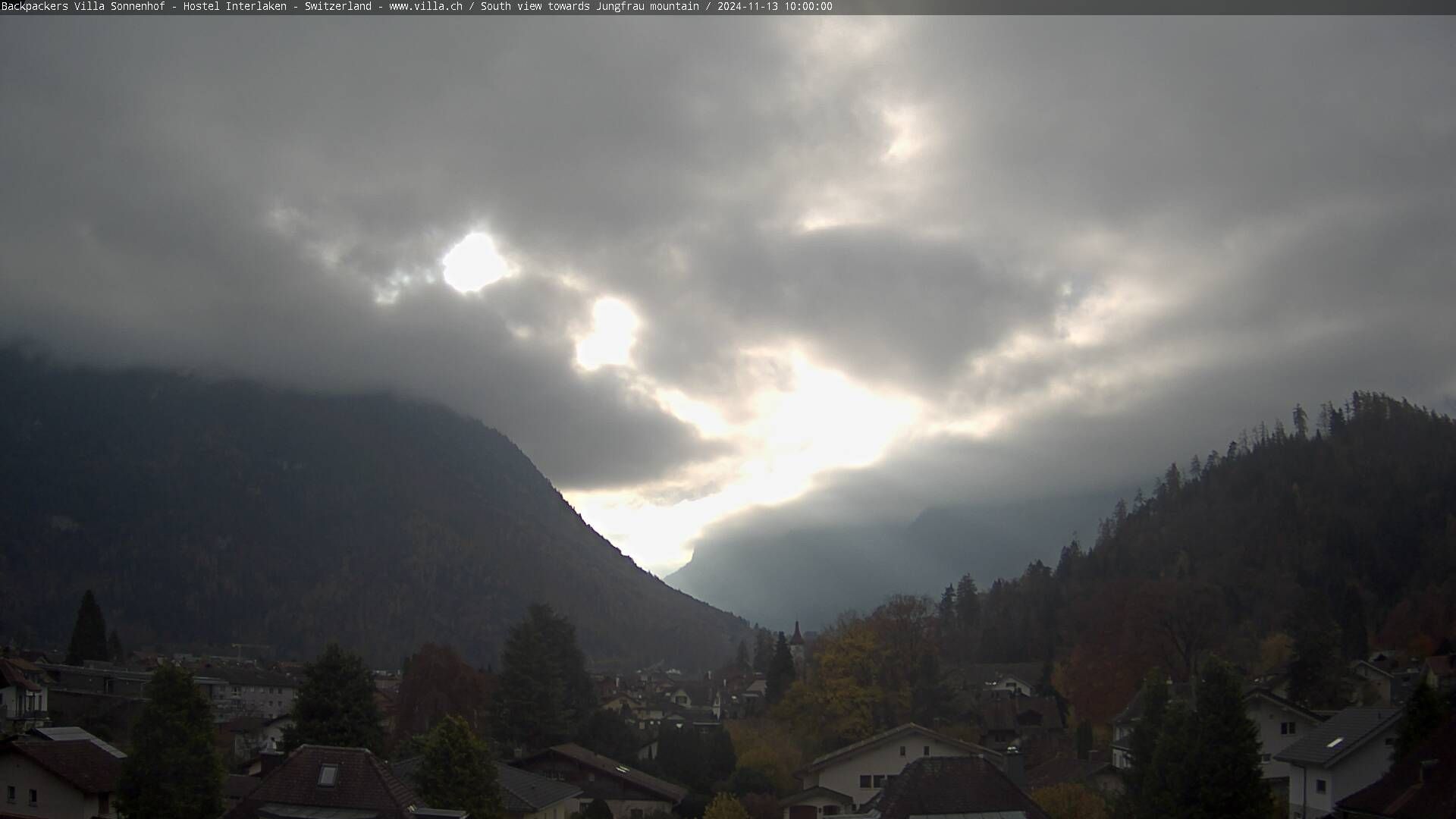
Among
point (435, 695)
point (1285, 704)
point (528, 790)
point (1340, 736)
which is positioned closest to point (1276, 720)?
point (1285, 704)

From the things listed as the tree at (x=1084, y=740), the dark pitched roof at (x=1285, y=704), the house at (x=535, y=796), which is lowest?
the house at (x=535, y=796)

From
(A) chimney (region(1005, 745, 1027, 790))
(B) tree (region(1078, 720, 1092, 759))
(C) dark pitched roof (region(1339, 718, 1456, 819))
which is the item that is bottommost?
(B) tree (region(1078, 720, 1092, 759))

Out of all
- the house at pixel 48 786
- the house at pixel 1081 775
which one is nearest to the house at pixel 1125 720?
the house at pixel 1081 775

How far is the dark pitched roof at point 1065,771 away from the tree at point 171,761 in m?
34.6

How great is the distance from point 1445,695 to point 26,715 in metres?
71.9

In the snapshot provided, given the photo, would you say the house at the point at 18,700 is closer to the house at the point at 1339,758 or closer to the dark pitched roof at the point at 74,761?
the dark pitched roof at the point at 74,761

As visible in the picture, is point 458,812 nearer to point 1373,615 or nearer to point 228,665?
point 228,665

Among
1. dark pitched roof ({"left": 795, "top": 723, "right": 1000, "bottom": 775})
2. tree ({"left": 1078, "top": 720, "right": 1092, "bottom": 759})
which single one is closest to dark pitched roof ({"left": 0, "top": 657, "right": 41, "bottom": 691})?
dark pitched roof ({"left": 795, "top": 723, "right": 1000, "bottom": 775})

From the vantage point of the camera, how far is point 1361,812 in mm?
33344

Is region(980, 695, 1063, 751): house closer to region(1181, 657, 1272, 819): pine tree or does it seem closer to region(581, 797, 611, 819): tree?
region(581, 797, 611, 819): tree

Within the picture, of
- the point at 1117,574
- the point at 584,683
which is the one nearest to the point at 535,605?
the point at 584,683

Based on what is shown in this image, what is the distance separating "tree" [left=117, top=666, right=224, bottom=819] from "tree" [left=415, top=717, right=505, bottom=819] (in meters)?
6.53

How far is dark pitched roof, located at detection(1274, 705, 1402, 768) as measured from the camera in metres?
40.0

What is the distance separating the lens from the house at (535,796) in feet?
139
